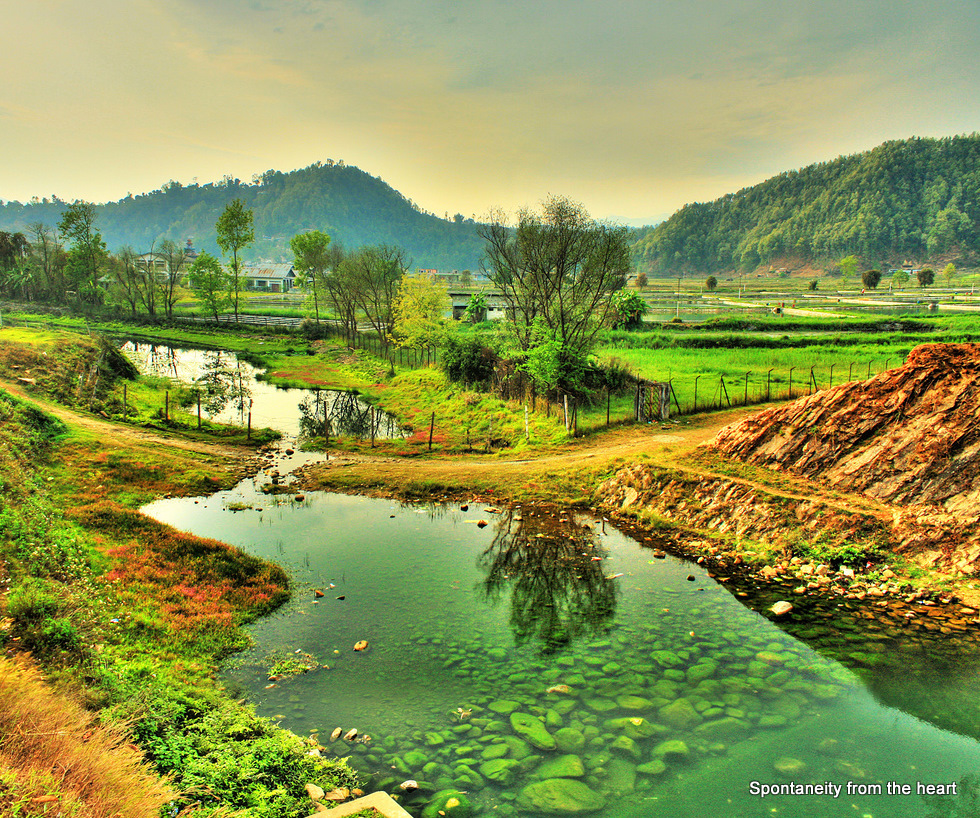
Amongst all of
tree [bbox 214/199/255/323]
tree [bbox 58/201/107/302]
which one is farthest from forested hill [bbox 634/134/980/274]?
tree [bbox 58/201/107/302]

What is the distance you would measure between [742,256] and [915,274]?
60201 mm

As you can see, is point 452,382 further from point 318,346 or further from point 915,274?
point 915,274

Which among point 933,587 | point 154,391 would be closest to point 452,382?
point 154,391

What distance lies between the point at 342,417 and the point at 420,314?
62.1ft

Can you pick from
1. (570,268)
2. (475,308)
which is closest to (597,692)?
(570,268)

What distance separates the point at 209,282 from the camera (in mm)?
78812

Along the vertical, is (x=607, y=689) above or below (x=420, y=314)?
below

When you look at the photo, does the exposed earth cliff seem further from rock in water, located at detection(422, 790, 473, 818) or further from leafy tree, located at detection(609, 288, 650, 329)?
leafy tree, located at detection(609, 288, 650, 329)

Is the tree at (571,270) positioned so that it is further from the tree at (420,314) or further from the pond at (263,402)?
the tree at (420,314)

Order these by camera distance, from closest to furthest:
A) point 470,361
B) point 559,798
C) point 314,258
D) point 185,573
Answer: point 559,798 → point 185,573 → point 470,361 → point 314,258

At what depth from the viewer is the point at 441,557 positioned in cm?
1659

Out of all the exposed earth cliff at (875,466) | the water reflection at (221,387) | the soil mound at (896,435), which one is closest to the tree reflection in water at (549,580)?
the exposed earth cliff at (875,466)

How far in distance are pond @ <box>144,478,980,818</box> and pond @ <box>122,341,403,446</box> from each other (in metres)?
17.3

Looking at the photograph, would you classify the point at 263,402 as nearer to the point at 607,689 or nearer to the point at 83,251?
the point at 607,689
